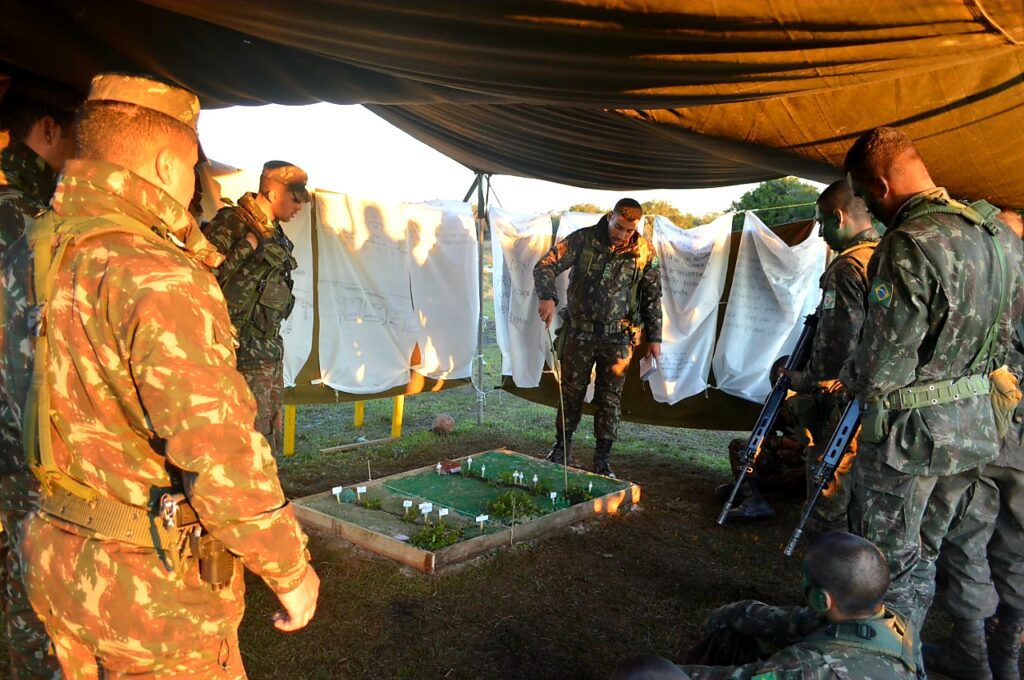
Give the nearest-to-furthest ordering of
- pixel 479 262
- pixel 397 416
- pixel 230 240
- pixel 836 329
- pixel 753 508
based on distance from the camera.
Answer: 1. pixel 836 329
2. pixel 230 240
3. pixel 753 508
4. pixel 397 416
5. pixel 479 262

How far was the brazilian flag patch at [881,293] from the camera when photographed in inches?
110

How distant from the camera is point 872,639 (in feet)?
7.07

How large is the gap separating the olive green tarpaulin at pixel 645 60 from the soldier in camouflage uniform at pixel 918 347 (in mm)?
529

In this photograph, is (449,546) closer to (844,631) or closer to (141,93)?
(844,631)

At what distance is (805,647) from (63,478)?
219 cm

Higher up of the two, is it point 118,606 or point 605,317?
point 605,317

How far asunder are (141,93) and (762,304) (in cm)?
653

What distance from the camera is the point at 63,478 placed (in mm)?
1617

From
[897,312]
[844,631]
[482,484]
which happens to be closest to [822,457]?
→ [897,312]

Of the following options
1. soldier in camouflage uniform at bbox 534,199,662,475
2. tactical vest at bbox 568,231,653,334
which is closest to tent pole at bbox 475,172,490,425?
soldier in camouflage uniform at bbox 534,199,662,475

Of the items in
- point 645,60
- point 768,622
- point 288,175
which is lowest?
point 768,622

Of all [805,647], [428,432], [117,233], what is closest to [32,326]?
[117,233]

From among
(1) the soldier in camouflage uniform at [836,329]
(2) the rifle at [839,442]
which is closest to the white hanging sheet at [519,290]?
(1) the soldier in camouflage uniform at [836,329]

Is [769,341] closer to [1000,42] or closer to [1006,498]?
[1006,498]
